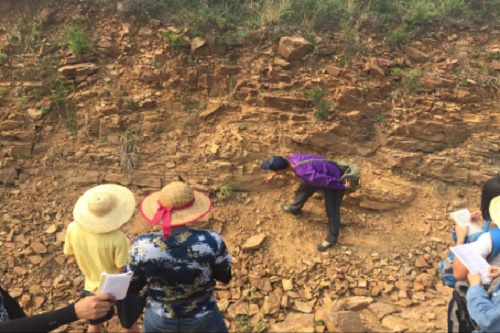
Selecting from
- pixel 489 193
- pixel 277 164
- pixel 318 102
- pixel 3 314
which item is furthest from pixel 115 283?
pixel 318 102

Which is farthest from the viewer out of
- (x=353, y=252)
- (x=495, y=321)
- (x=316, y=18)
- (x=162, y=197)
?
(x=316, y=18)

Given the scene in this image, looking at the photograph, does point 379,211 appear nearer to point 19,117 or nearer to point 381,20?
point 381,20

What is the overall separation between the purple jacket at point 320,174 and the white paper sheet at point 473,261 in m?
1.75

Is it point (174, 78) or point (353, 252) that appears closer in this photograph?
point (353, 252)

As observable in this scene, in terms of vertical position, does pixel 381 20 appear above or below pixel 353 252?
above

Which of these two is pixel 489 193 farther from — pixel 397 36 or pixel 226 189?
pixel 397 36

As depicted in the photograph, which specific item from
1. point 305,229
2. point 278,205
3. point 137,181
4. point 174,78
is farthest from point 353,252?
point 174,78

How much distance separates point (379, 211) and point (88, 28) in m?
5.36

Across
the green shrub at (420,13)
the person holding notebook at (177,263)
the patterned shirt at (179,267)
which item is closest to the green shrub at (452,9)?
the green shrub at (420,13)

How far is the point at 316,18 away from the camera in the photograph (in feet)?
18.7

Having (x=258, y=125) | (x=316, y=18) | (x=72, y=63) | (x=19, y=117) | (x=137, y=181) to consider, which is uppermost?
(x=316, y=18)

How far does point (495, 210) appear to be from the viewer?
7.41 feet

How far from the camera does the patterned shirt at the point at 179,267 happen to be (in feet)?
6.61

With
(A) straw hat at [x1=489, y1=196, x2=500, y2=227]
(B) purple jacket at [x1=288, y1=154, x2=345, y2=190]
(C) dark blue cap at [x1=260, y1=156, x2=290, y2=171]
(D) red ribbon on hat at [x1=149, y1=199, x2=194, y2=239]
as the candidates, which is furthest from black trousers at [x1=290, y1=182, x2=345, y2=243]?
(D) red ribbon on hat at [x1=149, y1=199, x2=194, y2=239]
